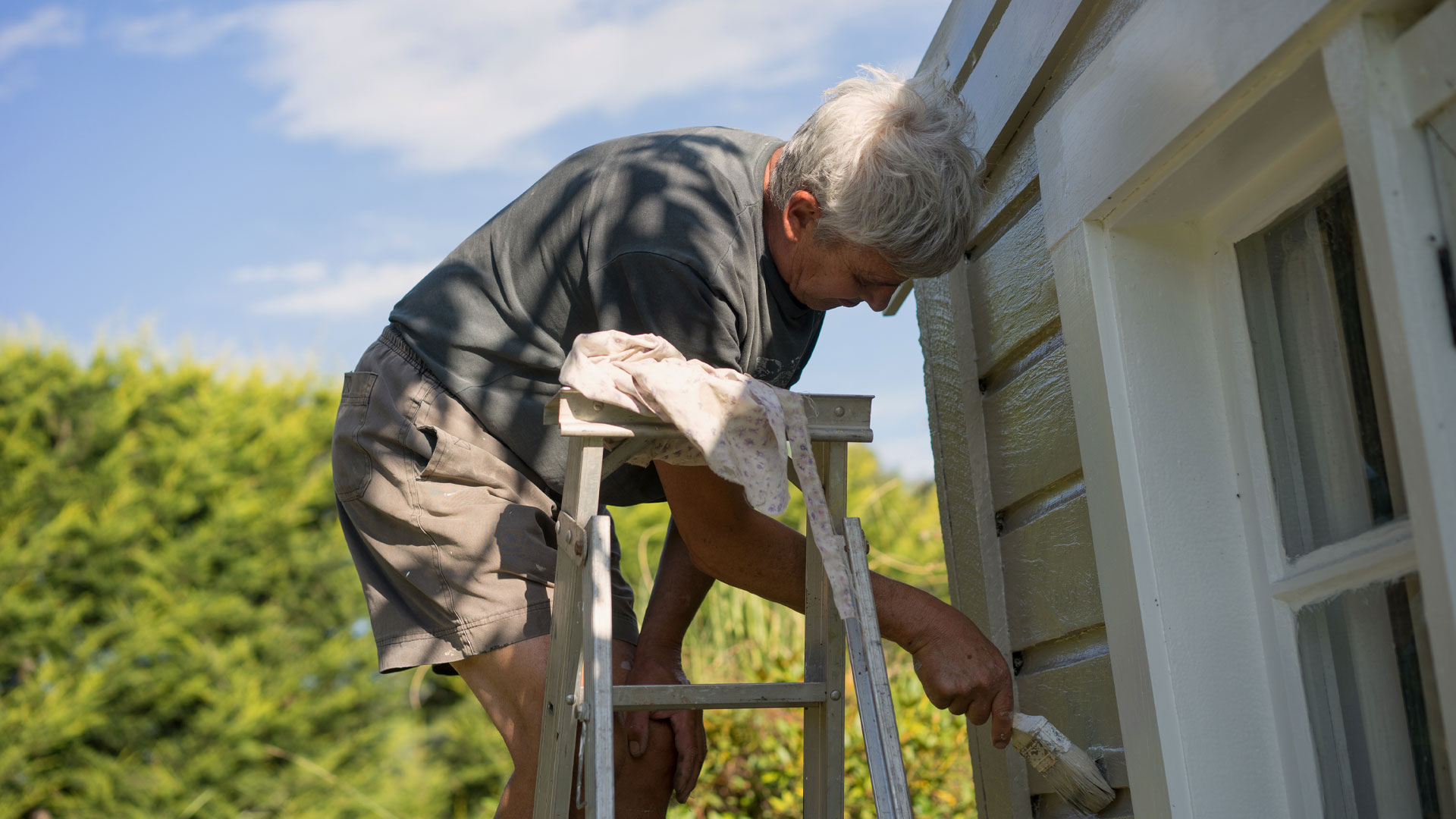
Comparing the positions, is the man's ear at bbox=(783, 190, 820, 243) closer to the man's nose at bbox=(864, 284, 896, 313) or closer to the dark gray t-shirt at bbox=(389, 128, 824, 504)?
the dark gray t-shirt at bbox=(389, 128, 824, 504)

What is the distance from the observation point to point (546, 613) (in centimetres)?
189

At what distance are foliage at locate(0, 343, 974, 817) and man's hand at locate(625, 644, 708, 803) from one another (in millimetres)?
2551

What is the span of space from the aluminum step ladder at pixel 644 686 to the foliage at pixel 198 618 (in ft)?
9.80

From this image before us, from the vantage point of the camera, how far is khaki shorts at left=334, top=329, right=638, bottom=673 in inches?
73.7

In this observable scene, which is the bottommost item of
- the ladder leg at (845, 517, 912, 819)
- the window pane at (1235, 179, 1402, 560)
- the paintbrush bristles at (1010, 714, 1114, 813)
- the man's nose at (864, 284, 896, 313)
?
the paintbrush bristles at (1010, 714, 1114, 813)

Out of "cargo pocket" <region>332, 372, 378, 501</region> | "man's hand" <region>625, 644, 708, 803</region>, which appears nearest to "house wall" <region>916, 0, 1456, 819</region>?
"man's hand" <region>625, 644, 708, 803</region>

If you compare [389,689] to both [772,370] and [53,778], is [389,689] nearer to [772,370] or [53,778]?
[53,778]

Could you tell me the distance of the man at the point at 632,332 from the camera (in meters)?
1.74

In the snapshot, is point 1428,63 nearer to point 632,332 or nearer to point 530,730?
point 632,332

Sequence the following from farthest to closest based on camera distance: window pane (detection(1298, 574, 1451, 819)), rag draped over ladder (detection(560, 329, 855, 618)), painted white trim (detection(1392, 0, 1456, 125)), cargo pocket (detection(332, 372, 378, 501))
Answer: cargo pocket (detection(332, 372, 378, 501)) < rag draped over ladder (detection(560, 329, 855, 618)) < window pane (detection(1298, 574, 1451, 819)) < painted white trim (detection(1392, 0, 1456, 125))

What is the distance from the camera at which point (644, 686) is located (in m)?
1.58

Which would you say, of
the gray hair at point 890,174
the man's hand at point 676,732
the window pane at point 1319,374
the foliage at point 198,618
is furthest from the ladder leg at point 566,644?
the foliage at point 198,618

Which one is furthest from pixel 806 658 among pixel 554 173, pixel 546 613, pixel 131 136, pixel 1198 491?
pixel 131 136

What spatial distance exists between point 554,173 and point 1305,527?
4.68 feet
